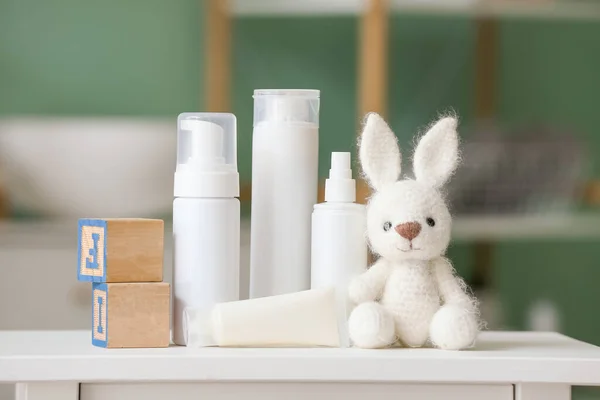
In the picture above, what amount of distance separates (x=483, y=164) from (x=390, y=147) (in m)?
1.07

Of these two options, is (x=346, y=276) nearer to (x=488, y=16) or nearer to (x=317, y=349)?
(x=317, y=349)

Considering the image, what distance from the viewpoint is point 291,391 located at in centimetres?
62

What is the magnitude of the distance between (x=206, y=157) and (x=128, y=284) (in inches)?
4.2

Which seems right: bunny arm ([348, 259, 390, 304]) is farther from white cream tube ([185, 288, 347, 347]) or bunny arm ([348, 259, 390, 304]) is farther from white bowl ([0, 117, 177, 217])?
white bowl ([0, 117, 177, 217])

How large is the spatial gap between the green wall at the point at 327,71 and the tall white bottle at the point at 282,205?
1152mm

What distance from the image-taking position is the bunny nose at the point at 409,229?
665mm

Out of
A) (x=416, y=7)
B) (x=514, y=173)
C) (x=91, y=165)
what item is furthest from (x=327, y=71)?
(x=91, y=165)

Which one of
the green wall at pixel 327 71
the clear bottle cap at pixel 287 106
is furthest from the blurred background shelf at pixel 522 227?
the clear bottle cap at pixel 287 106

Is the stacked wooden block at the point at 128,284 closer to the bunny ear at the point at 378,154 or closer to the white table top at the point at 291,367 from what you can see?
the white table top at the point at 291,367

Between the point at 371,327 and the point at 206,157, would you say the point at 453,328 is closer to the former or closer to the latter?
the point at 371,327

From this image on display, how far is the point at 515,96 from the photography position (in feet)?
6.46

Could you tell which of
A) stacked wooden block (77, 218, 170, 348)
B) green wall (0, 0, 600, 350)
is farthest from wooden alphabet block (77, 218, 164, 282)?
green wall (0, 0, 600, 350)

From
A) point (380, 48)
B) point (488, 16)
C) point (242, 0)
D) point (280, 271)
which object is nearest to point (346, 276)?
point (280, 271)

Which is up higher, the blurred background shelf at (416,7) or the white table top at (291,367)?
the blurred background shelf at (416,7)
